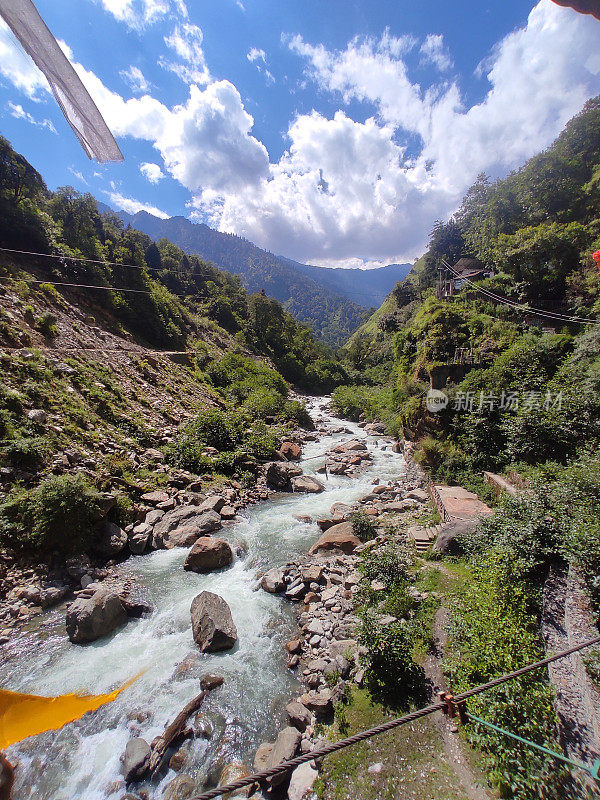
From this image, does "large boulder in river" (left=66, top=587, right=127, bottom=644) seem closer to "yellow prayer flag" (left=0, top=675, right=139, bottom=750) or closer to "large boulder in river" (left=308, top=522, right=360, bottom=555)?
"yellow prayer flag" (left=0, top=675, right=139, bottom=750)

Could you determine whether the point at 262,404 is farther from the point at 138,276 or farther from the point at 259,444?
the point at 138,276

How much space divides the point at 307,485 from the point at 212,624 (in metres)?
8.38

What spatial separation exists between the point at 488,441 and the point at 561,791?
10.1 m

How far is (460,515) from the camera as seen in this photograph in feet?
31.7

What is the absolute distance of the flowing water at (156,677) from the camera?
4832 millimetres

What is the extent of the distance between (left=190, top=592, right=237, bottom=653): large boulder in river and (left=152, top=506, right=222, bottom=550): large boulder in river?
309 cm

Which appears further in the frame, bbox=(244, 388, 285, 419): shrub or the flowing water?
bbox=(244, 388, 285, 419): shrub

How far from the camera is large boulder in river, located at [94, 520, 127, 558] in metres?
9.23

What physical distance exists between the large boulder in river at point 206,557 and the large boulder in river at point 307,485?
5842mm

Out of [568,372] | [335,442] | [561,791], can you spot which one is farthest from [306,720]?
[335,442]

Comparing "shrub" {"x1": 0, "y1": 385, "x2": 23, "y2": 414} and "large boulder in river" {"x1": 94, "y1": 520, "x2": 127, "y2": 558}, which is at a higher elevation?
"shrub" {"x1": 0, "y1": 385, "x2": 23, "y2": 414}

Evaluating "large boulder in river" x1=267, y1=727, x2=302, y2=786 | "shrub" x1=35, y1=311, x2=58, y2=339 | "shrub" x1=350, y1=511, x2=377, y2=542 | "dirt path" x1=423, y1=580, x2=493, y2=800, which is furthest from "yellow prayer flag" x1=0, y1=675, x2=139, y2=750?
"shrub" x1=35, y1=311, x2=58, y2=339

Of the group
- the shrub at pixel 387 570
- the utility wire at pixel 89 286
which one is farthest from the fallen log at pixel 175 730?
the utility wire at pixel 89 286

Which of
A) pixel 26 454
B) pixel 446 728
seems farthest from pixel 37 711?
pixel 446 728
